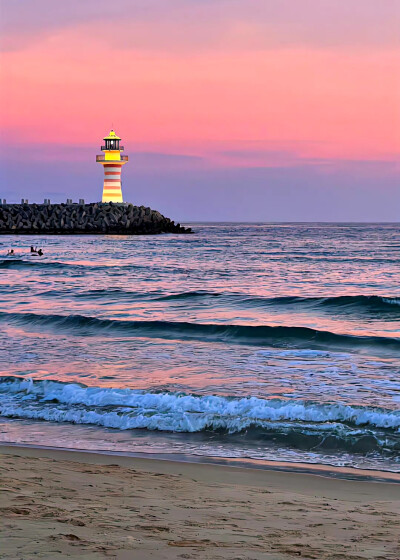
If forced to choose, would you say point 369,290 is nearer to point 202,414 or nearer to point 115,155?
point 202,414

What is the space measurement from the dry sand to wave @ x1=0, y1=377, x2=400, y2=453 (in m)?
1.22

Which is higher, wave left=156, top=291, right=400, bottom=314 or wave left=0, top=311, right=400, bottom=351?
wave left=156, top=291, right=400, bottom=314

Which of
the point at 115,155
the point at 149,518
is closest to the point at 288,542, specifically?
the point at 149,518

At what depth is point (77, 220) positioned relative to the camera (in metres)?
70.6

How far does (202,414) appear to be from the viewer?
7.36 m

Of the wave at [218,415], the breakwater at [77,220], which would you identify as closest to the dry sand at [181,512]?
the wave at [218,415]

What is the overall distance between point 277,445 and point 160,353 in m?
5.16

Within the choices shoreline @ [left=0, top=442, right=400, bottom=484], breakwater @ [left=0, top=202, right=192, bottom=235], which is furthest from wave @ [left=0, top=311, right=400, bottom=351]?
breakwater @ [left=0, top=202, right=192, bottom=235]

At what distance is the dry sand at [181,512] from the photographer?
3451 mm

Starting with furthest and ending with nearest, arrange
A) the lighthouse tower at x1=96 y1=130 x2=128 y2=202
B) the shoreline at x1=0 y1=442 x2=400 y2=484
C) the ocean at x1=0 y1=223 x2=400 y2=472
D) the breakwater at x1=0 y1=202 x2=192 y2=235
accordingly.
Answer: the breakwater at x1=0 y1=202 x2=192 y2=235, the lighthouse tower at x1=96 y1=130 x2=128 y2=202, the ocean at x1=0 y1=223 x2=400 y2=472, the shoreline at x1=0 y1=442 x2=400 y2=484

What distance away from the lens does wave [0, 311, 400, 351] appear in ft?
42.1

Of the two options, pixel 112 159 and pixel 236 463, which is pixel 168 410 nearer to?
pixel 236 463

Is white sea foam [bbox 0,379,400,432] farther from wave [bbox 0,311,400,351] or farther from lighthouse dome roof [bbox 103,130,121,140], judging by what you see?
lighthouse dome roof [bbox 103,130,121,140]

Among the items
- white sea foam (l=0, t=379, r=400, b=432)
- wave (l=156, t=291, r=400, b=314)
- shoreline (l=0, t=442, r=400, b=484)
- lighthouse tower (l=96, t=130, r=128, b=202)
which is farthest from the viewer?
lighthouse tower (l=96, t=130, r=128, b=202)
